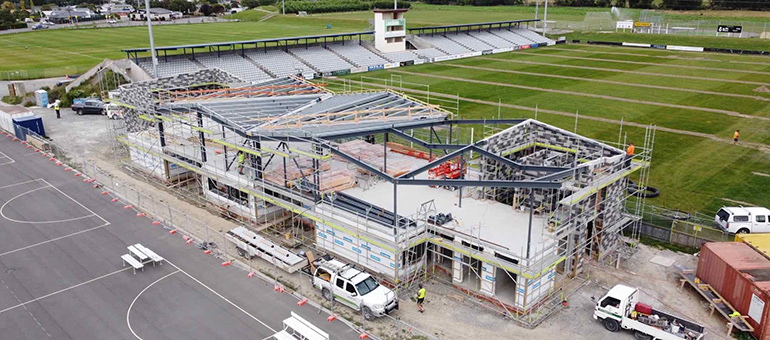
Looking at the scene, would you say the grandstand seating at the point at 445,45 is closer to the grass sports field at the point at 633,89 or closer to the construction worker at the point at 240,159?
the grass sports field at the point at 633,89

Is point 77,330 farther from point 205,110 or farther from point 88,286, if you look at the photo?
point 205,110

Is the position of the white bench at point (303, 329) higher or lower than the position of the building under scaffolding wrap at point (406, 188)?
lower

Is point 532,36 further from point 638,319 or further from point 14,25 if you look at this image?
point 14,25

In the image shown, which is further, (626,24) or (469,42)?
(626,24)

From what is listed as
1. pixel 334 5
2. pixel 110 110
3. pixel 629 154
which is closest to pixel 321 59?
pixel 110 110

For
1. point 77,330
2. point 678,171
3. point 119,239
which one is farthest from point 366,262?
point 678,171

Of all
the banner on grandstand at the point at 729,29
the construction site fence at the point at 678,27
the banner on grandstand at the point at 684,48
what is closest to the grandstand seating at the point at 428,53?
the construction site fence at the point at 678,27
